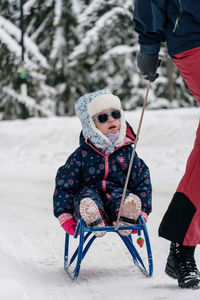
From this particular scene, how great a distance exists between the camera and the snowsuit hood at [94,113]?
3.34 meters

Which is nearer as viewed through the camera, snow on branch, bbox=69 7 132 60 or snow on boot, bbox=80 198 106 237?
snow on boot, bbox=80 198 106 237

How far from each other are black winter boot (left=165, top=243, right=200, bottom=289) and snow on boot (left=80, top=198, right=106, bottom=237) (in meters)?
0.40

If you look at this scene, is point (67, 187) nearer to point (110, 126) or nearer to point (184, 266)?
point (110, 126)

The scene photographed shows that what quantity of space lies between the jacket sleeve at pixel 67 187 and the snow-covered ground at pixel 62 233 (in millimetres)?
372

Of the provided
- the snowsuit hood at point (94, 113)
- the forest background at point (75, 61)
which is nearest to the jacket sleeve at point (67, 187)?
the snowsuit hood at point (94, 113)

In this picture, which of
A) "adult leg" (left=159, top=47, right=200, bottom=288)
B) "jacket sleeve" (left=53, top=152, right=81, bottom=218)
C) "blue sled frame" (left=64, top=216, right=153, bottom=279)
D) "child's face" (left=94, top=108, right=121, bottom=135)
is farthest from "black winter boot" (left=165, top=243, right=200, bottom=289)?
"child's face" (left=94, top=108, right=121, bottom=135)

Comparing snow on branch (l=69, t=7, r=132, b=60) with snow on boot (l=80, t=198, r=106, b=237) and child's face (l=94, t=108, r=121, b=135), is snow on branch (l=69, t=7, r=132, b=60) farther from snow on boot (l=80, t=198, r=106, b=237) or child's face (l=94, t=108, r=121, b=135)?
snow on boot (l=80, t=198, r=106, b=237)

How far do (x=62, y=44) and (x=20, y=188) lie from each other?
13.5 m

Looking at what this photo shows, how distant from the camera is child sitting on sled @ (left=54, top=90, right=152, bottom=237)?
3.29 metres

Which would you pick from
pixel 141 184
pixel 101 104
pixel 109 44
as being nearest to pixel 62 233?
pixel 141 184

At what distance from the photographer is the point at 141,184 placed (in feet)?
11.0

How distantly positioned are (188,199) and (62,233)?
172 cm

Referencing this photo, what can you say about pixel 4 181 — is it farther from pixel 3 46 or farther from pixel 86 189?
pixel 3 46

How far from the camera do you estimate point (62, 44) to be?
19.5 m
